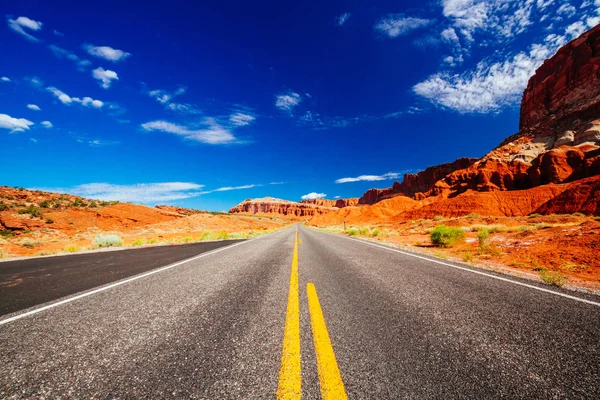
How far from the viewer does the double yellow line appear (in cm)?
160

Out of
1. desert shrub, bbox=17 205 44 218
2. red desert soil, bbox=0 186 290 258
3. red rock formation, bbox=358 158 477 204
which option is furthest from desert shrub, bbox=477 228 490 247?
red rock formation, bbox=358 158 477 204

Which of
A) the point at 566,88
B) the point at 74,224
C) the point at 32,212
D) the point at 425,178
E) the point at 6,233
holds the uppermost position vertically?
the point at 566,88

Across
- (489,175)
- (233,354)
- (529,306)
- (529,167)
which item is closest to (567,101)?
(529,167)

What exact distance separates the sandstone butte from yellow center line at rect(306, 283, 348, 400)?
33009mm

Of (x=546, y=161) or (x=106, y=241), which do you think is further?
(x=546, y=161)

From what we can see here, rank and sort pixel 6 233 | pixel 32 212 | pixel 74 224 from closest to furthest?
pixel 6 233, pixel 32 212, pixel 74 224

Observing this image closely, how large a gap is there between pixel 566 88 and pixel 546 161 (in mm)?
34139

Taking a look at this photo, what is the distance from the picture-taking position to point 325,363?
1.93 metres

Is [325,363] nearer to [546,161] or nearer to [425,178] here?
[546,161]

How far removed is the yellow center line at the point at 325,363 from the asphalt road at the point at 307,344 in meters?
0.01

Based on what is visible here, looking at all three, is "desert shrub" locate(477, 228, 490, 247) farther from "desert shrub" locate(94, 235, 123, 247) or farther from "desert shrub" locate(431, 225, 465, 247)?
"desert shrub" locate(94, 235, 123, 247)

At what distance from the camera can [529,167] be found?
154ft

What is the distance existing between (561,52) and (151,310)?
103m

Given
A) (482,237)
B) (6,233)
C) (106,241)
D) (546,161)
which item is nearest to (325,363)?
(482,237)
